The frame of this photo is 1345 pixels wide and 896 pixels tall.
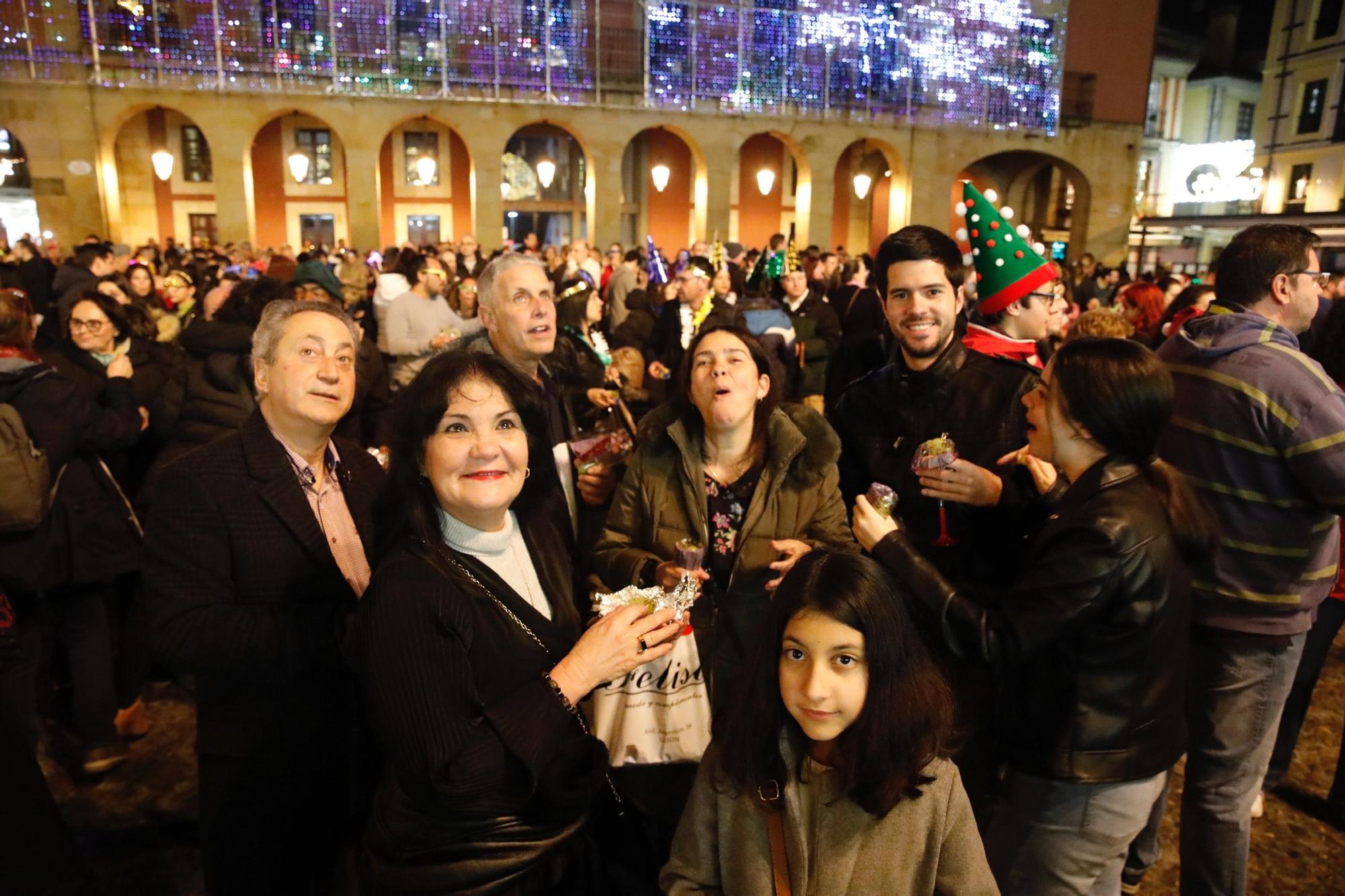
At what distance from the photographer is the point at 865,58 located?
2356cm

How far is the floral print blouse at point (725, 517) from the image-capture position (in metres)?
2.93

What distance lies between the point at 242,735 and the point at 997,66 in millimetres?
27056

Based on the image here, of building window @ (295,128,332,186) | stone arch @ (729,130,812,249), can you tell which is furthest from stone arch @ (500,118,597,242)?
building window @ (295,128,332,186)

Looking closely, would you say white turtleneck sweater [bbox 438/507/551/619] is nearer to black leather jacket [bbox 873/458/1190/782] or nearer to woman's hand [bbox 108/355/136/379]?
black leather jacket [bbox 873/458/1190/782]

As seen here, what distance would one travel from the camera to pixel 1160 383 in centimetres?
216

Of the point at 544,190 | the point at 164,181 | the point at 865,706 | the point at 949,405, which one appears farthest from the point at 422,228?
the point at 865,706

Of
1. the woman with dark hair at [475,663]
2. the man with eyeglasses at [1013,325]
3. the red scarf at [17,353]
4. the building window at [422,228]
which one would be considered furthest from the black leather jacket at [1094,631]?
the building window at [422,228]

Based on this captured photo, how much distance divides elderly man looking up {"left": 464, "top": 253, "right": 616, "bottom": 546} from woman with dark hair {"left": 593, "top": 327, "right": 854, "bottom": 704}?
47 centimetres

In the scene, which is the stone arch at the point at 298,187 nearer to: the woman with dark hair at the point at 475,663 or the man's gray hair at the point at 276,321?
the man's gray hair at the point at 276,321

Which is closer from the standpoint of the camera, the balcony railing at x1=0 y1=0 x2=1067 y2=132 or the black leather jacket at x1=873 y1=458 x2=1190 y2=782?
the black leather jacket at x1=873 y1=458 x2=1190 y2=782

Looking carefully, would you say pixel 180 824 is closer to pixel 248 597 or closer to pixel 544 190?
pixel 248 597

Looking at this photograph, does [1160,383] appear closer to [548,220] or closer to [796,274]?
[796,274]

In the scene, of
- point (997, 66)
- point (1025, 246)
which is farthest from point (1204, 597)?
point (997, 66)

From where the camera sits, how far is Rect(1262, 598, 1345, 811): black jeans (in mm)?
3637
